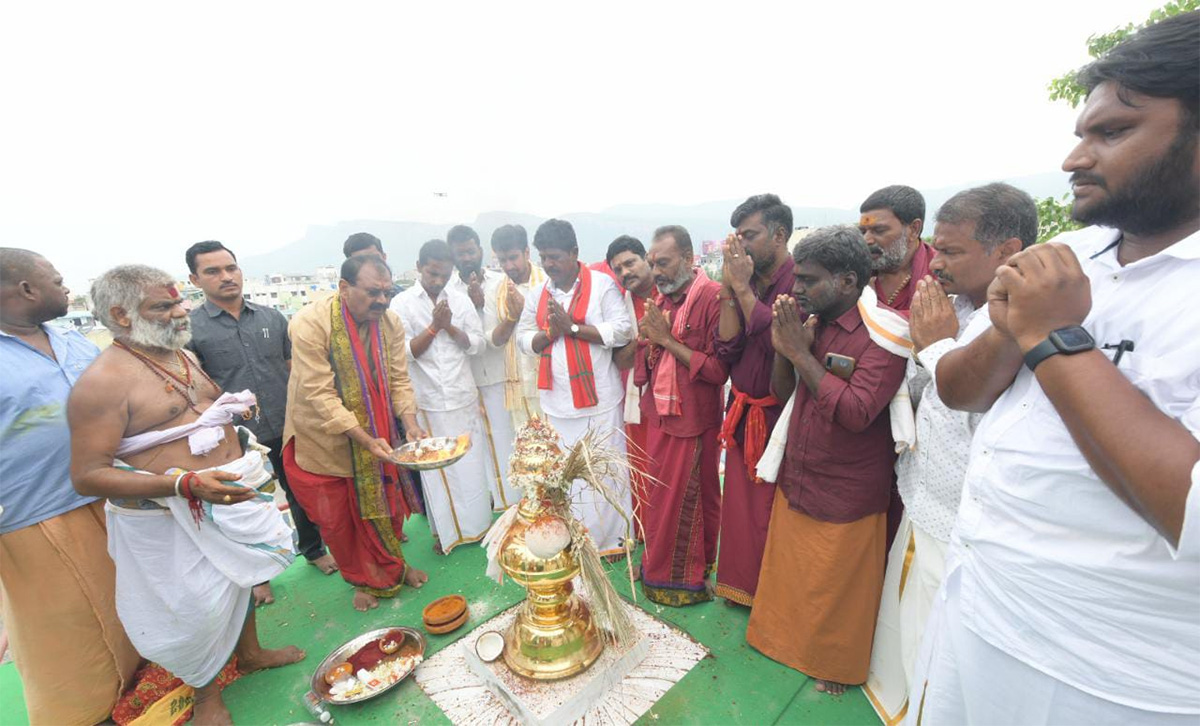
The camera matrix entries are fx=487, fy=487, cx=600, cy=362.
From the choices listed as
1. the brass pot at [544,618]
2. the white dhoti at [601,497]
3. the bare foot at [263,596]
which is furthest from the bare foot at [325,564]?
the brass pot at [544,618]

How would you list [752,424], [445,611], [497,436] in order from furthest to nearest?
1. [497,436]
2. [445,611]
3. [752,424]

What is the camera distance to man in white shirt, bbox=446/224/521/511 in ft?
15.7

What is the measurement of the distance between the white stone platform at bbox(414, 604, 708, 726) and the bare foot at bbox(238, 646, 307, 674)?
99 cm

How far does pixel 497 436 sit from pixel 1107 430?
4.58 meters

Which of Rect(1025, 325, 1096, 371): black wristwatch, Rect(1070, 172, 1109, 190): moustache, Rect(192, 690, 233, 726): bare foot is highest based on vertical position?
Rect(1070, 172, 1109, 190): moustache

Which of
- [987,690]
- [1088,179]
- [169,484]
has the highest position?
[1088,179]

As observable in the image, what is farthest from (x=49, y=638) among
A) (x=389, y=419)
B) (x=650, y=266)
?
(x=650, y=266)

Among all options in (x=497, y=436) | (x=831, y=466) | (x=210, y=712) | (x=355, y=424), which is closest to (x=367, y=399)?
(x=355, y=424)

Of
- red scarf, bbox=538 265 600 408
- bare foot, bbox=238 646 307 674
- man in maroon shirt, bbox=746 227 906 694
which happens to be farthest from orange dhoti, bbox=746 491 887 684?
bare foot, bbox=238 646 307 674

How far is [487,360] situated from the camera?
15.7ft

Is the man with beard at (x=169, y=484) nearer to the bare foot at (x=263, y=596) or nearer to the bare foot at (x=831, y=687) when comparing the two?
the bare foot at (x=263, y=596)

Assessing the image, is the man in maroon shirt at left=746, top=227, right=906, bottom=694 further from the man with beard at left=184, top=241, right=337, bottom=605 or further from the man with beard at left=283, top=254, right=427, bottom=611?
the man with beard at left=184, top=241, right=337, bottom=605

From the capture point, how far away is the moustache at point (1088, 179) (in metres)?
1.11

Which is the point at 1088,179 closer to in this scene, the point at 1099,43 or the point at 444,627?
the point at 444,627
